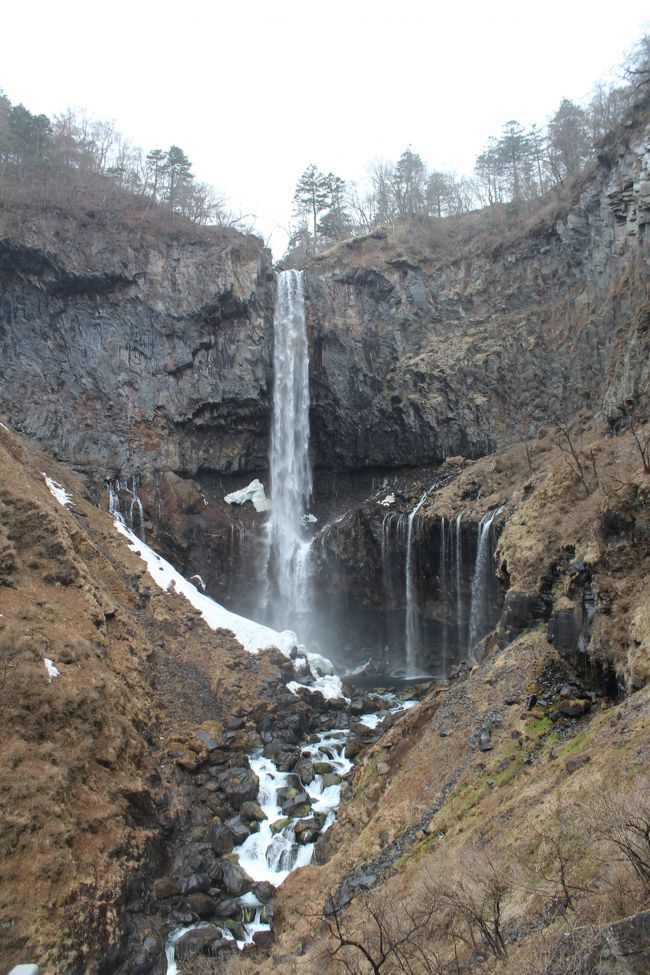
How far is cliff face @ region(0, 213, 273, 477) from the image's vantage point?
103ft

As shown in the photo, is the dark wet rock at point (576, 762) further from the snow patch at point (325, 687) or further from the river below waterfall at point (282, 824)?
the snow patch at point (325, 687)

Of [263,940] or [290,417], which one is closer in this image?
[263,940]

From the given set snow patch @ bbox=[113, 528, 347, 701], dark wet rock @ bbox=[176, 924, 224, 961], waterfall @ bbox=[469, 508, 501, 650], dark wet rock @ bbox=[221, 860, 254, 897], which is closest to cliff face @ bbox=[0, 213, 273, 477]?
snow patch @ bbox=[113, 528, 347, 701]

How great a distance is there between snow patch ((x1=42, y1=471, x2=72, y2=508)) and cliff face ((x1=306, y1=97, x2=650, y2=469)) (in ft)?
52.7

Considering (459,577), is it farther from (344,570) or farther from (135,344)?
(135,344)

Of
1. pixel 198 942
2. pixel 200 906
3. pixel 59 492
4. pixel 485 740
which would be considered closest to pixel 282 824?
pixel 200 906

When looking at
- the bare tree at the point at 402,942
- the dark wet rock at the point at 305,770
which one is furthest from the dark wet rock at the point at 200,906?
the bare tree at the point at 402,942

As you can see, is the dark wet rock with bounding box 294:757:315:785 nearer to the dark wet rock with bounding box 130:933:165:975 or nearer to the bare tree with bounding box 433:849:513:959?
the dark wet rock with bounding box 130:933:165:975

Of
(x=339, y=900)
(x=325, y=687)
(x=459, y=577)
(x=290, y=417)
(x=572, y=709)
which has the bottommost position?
(x=325, y=687)

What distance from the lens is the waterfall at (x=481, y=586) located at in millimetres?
24281

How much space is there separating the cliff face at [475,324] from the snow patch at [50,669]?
2464cm

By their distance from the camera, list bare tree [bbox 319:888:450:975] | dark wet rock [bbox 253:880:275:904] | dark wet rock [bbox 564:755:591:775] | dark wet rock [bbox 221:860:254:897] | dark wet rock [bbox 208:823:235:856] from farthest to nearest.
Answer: dark wet rock [bbox 208:823:235:856] < dark wet rock [bbox 221:860:254:897] < dark wet rock [bbox 253:880:275:904] < dark wet rock [bbox 564:755:591:775] < bare tree [bbox 319:888:450:975]

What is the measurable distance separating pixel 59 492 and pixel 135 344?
40.1 ft

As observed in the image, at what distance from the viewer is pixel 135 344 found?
33781 mm
